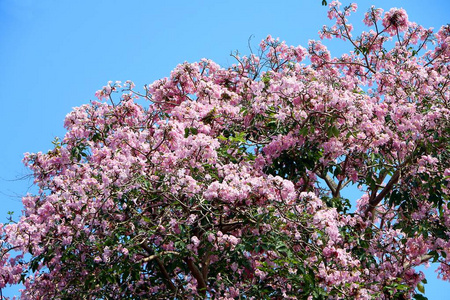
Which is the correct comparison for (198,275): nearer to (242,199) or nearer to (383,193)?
(242,199)

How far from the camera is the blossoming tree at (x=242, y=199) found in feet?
21.2

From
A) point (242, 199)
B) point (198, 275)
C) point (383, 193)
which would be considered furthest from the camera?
point (383, 193)

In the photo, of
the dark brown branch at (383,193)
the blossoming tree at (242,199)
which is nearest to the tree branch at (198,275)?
the blossoming tree at (242,199)

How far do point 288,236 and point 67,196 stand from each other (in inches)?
107

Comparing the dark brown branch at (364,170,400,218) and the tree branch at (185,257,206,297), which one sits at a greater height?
the dark brown branch at (364,170,400,218)

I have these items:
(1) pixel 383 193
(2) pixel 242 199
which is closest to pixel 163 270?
(2) pixel 242 199

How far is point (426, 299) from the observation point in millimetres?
7297

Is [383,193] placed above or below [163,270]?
above

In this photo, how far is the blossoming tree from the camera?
6465mm

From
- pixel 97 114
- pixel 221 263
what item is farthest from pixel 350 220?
pixel 97 114

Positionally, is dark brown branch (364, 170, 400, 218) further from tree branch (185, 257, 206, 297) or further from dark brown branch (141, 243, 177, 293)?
dark brown branch (141, 243, 177, 293)

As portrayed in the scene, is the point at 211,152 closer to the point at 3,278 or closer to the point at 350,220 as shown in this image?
the point at 350,220

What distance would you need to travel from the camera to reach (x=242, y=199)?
6402 mm

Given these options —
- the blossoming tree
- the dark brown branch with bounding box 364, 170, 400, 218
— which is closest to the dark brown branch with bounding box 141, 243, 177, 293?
the blossoming tree
